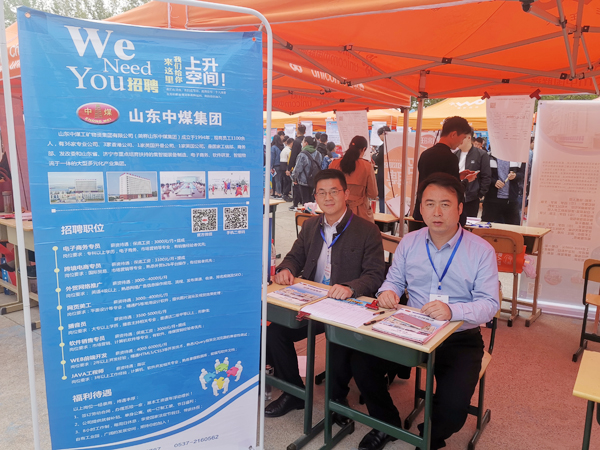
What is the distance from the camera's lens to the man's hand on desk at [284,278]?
2479 millimetres

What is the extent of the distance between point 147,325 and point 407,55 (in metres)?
2.92

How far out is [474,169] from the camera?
562 cm

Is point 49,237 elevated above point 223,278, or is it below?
above

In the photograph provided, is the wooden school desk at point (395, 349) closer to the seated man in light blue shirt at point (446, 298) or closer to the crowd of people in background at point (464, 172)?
the seated man in light blue shirt at point (446, 298)

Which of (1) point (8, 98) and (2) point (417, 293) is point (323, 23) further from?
(1) point (8, 98)

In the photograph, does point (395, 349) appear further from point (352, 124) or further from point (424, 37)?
point (352, 124)

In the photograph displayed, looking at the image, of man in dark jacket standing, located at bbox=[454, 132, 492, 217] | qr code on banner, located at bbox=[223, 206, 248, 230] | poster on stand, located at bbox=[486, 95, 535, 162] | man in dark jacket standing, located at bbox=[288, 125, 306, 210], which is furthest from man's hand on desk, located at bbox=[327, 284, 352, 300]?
man in dark jacket standing, located at bbox=[288, 125, 306, 210]

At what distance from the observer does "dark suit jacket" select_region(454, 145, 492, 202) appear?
17.9 ft

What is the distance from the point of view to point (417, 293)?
89.9 inches

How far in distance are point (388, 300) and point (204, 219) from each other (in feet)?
3.41

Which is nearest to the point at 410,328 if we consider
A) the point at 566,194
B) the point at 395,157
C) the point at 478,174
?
the point at 566,194

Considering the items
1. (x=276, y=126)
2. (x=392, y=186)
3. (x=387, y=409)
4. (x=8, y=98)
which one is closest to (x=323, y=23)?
(x=8, y=98)

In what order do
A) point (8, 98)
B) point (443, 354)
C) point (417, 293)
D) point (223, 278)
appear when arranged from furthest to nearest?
1. point (417, 293)
2. point (443, 354)
3. point (223, 278)
4. point (8, 98)

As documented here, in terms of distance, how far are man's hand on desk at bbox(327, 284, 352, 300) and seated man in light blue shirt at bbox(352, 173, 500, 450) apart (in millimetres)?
176
